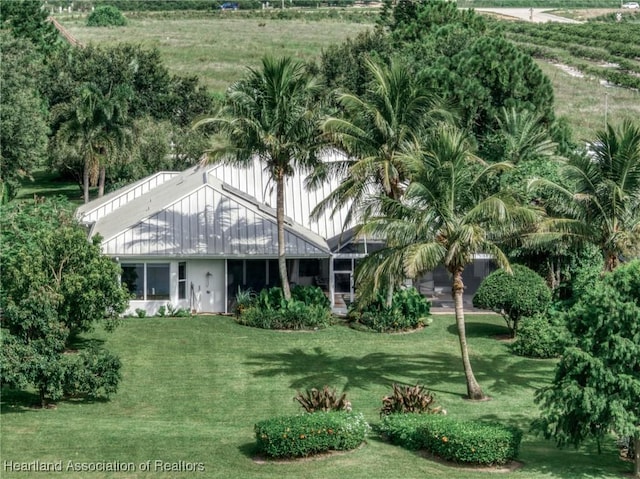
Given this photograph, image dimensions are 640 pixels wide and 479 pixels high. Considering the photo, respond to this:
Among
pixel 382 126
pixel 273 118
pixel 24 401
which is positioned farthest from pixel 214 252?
pixel 24 401

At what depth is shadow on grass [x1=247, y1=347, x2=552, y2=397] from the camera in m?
33.1

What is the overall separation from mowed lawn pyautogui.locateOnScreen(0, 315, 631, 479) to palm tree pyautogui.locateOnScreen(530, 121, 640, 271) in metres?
4.49

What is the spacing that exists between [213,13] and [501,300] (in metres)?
105

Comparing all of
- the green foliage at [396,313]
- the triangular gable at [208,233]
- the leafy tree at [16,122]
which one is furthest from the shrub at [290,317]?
the leafy tree at [16,122]

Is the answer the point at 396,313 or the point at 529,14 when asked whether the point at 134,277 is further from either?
the point at 529,14

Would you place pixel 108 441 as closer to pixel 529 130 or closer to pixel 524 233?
pixel 524 233

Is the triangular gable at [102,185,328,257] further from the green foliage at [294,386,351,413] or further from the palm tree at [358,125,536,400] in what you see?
the green foliage at [294,386,351,413]

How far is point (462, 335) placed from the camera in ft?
102

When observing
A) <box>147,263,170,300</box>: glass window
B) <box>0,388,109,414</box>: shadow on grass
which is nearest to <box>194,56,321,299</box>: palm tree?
<box>147,263,170,300</box>: glass window

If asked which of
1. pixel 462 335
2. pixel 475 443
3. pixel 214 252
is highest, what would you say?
pixel 214 252

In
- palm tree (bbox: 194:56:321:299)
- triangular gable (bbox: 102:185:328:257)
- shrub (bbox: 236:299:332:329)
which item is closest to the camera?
palm tree (bbox: 194:56:321:299)

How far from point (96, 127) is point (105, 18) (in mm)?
71169

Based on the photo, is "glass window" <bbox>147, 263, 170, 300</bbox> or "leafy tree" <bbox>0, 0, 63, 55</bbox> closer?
"glass window" <bbox>147, 263, 170, 300</bbox>

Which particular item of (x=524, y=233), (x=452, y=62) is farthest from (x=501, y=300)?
(x=452, y=62)
